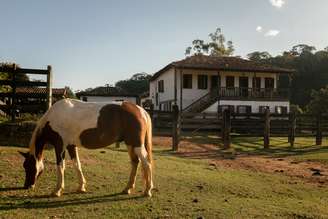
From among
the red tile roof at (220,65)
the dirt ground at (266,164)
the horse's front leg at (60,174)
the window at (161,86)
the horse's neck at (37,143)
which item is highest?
the red tile roof at (220,65)

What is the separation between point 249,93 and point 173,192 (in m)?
30.2

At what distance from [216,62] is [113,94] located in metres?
18.4

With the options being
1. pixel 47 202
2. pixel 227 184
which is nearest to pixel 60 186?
pixel 47 202

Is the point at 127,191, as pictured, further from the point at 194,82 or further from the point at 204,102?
the point at 194,82

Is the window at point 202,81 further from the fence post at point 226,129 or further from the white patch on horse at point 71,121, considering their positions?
the white patch on horse at point 71,121

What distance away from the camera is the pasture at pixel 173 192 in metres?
6.54

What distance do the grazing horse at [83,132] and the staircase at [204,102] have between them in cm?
2857

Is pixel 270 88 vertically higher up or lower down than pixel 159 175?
higher up

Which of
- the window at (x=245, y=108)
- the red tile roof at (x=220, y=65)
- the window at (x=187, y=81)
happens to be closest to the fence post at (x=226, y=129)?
the window at (x=245, y=108)

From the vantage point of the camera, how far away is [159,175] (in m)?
9.77

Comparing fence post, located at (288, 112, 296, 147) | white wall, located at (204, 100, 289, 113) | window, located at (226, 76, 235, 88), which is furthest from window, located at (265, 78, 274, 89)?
fence post, located at (288, 112, 296, 147)

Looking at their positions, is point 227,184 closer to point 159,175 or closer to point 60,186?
point 159,175

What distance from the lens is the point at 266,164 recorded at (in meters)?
14.2

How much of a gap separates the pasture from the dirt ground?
0.13ft
